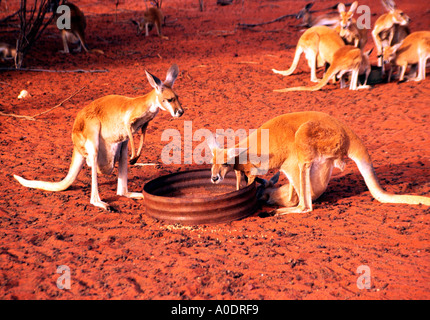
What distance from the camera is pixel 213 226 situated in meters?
3.83

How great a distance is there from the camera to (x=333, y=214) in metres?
3.90

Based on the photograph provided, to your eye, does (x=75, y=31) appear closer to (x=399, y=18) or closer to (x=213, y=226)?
(x=399, y=18)

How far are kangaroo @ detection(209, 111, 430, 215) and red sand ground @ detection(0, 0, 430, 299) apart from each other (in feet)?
0.61

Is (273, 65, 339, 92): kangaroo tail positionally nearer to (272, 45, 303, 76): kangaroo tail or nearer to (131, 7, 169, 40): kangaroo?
(272, 45, 303, 76): kangaroo tail

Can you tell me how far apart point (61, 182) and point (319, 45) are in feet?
19.5

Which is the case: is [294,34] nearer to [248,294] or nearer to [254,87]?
[254,87]

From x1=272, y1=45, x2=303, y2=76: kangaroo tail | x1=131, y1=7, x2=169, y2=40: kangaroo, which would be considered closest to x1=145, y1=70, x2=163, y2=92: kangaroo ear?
x1=272, y1=45, x2=303, y2=76: kangaroo tail

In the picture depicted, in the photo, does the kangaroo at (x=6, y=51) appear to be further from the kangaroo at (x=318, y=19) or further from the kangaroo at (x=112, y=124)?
the kangaroo at (x=318, y=19)

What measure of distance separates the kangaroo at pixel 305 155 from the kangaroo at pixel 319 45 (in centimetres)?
474

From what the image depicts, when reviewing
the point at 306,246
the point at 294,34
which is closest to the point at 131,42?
the point at 294,34

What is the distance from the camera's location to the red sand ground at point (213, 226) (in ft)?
9.24

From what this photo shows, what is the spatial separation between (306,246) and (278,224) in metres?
0.53

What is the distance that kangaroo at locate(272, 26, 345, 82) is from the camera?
8438mm

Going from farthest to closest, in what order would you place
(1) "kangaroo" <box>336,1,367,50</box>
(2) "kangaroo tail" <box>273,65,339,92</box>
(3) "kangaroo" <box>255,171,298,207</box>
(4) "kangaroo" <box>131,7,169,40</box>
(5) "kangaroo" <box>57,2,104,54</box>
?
(4) "kangaroo" <box>131,7,169,40</box>
(5) "kangaroo" <box>57,2,104,54</box>
(1) "kangaroo" <box>336,1,367,50</box>
(2) "kangaroo tail" <box>273,65,339,92</box>
(3) "kangaroo" <box>255,171,298,207</box>
